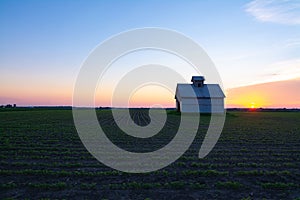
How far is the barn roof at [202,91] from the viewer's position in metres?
47.7

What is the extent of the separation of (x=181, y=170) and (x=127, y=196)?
10.2ft

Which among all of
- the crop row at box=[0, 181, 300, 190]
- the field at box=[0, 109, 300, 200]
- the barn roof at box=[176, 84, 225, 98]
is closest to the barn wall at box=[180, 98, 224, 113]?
the barn roof at box=[176, 84, 225, 98]

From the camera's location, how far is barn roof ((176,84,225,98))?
156ft

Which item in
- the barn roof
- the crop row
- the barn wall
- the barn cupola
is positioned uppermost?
the barn cupola

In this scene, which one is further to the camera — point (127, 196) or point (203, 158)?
point (203, 158)

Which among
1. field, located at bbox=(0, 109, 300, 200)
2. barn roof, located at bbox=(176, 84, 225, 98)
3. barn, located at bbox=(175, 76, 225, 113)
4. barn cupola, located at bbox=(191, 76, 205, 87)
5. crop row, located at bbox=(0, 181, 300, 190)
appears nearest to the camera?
field, located at bbox=(0, 109, 300, 200)

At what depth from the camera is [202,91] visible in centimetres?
4956

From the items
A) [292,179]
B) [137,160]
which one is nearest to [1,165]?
[137,160]

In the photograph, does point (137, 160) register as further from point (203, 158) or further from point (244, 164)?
point (244, 164)

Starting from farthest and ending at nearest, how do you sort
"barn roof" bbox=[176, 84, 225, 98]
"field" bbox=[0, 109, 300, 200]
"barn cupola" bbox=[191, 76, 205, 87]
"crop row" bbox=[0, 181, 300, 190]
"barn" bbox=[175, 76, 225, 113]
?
"barn cupola" bbox=[191, 76, 205, 87] < "barn roof" bbox=[176, 84, 225, 98] < "barn" bbox=[175, 76, 225, 113] < "crop row" bbox=[0, 181, 300, 190] < "field" bbox=[0, 109, 300, 200]

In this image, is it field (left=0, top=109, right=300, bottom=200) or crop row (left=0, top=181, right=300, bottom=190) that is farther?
crop row (left=0, top=181, right=300, bottom=190)

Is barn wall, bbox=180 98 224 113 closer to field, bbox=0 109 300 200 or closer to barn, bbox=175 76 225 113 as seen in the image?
Answer: barn, bbox=175 76 225 113

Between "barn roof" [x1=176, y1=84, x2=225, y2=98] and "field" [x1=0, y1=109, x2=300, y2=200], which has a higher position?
"barn roof" [x1=176, y1=84, x2=225, y2=98]

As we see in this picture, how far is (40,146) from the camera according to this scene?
45.1ft
